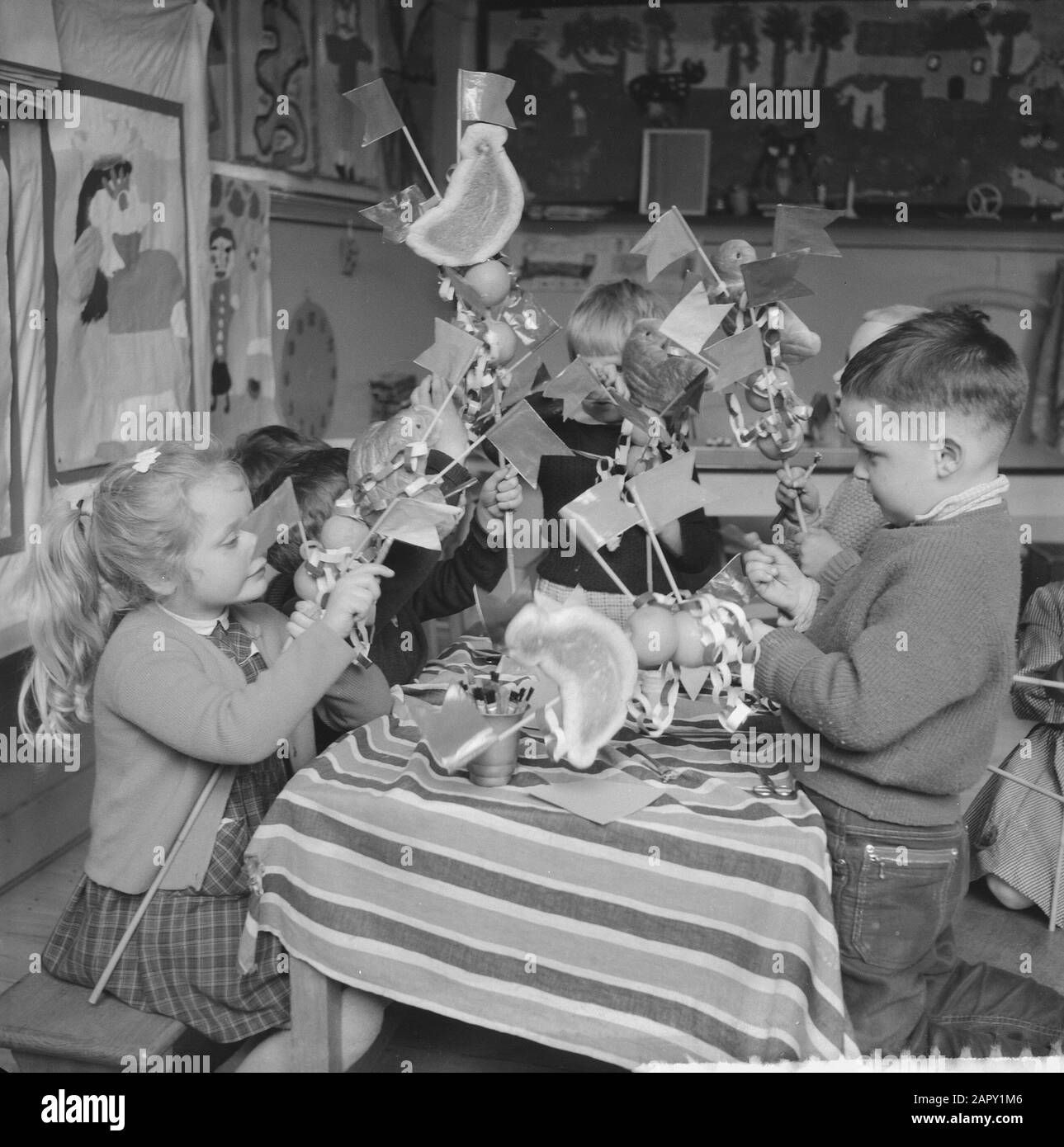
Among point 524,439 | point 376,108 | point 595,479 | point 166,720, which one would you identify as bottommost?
point 166,720

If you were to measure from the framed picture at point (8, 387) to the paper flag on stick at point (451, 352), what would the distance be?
964mm

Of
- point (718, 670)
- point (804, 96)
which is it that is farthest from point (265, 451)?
point (804, 96)

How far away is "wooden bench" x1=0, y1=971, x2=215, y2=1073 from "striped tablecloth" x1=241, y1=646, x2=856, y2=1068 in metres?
0.14

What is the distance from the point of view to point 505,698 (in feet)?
4.84

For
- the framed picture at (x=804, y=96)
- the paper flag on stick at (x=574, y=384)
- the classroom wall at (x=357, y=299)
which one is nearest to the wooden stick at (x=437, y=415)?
the paper flag on stick at (x=574, y=384)

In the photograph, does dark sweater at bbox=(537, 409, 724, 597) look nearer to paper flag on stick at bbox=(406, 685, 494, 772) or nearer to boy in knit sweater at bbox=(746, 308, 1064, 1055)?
boy in knit sweater at bbox=(746, 308, 1064, 1055)

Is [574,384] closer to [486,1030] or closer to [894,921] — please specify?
[894,921]

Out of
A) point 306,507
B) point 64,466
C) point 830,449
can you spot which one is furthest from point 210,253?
point 830,449

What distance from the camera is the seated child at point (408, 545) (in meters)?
1.54

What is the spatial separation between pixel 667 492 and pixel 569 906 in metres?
0.47

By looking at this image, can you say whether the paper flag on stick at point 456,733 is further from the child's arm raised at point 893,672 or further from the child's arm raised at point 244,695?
the child's arm raised at point 893,672

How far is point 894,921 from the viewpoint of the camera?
4.61ft

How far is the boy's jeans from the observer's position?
4.58ft

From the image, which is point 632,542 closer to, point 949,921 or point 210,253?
point 949,921
